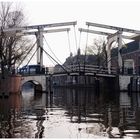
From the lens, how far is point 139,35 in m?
37.7

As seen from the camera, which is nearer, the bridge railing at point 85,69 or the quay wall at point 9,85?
the quay wall at point 9,85

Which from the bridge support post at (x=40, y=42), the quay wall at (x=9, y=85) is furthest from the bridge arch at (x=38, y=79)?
the quay wall at (x=9, y=85)

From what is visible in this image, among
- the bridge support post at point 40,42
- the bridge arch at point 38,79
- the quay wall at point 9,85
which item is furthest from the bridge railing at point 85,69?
the quay wall at point 9,85

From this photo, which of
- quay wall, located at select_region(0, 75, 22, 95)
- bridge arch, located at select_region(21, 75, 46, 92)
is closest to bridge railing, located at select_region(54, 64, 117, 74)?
bridge arch, located at select_region(21, 75, 46, 92)

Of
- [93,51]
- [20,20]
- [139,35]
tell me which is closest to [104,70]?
[139,35]

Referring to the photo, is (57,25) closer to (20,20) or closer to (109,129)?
(20,20)

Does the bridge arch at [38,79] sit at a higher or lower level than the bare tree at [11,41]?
lower

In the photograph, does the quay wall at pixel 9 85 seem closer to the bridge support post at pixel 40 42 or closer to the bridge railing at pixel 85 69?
the bridge support post at pixel 40 42

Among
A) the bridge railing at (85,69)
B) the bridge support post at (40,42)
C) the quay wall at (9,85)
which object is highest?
the bridge support post at (40,42)

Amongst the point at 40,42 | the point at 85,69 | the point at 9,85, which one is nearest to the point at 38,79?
the point at 40,42

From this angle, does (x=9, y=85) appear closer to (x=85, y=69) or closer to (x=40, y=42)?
(x=40, y=42)

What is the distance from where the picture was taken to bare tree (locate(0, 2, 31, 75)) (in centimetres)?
3436

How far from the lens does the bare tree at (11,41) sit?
34.4 metres

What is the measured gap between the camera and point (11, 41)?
116ft
